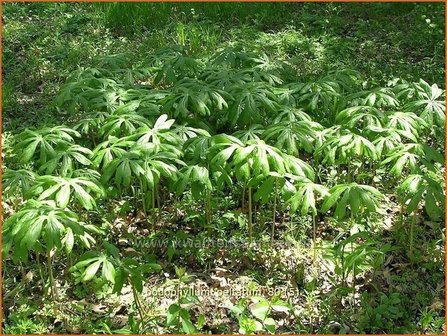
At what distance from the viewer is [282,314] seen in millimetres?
2875

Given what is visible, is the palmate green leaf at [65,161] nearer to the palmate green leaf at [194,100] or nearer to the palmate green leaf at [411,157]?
the palmate green leaf at [194,100]

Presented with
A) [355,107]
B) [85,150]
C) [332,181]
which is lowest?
[332,181]

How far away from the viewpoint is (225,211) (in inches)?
138

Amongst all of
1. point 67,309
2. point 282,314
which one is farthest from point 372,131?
point 67,309

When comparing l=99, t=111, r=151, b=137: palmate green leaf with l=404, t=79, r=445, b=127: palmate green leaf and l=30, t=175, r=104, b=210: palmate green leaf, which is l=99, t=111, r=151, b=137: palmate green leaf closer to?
l=30, t=175, r=104, b=210: palmate green leaf

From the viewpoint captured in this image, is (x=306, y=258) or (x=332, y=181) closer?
(x=306, y=258)

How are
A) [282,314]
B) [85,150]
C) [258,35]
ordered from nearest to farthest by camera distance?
[282,314], [85,150], [258,35]

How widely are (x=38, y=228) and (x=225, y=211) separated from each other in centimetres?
131

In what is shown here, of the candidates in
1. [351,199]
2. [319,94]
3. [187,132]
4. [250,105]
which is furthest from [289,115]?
[351,199]

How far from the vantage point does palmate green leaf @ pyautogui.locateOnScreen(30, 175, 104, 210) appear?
269 centimetres

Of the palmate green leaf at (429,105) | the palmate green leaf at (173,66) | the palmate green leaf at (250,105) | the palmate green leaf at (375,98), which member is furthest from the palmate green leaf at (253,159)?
the palmate green leaf at (173,66)

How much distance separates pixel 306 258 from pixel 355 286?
309 millimetres

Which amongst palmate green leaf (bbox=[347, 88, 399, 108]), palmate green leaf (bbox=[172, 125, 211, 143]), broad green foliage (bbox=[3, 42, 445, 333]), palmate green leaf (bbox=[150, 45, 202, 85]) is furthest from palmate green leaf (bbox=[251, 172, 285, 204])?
palmate green leaf (bbox=[150, 45, 202, 85])

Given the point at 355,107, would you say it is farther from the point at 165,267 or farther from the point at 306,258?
the point at 165,267
